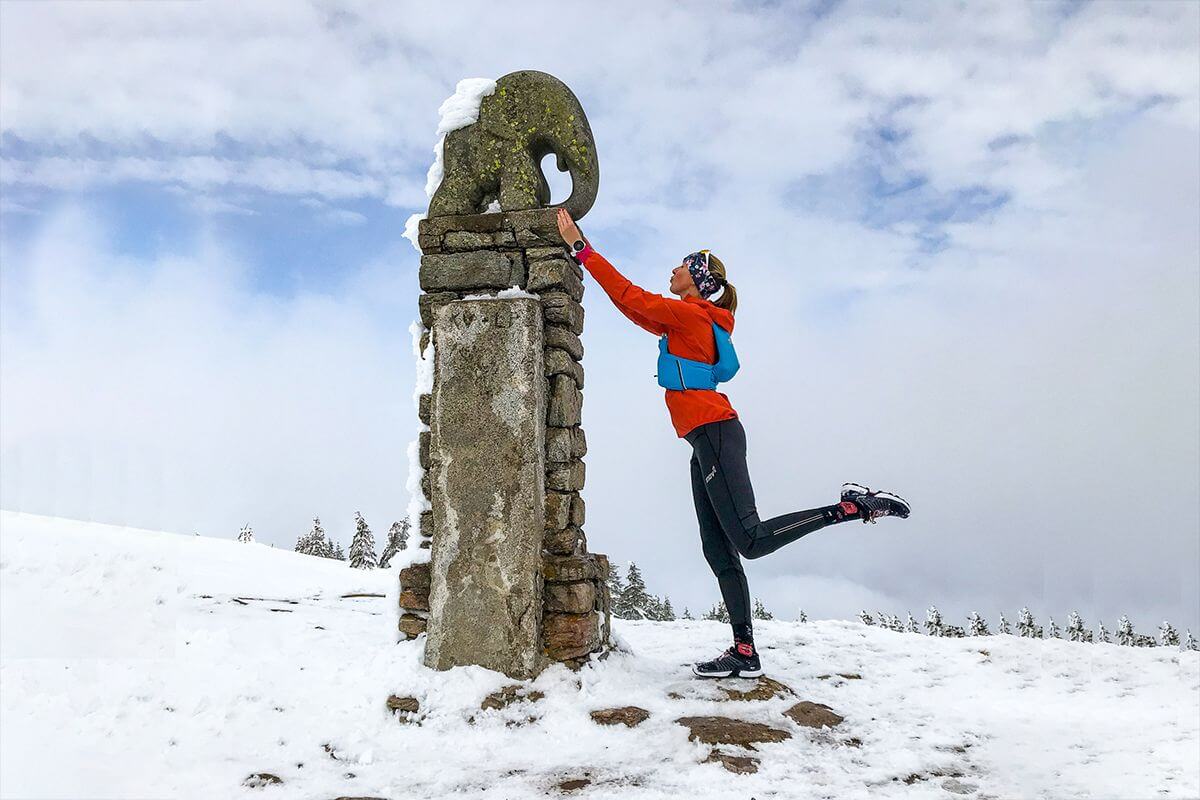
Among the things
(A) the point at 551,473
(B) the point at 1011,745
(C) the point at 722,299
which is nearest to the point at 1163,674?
(B) the point at 1011,745

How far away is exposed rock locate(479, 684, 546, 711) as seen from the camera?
191 inches

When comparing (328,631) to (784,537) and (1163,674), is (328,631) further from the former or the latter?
(1163,674)

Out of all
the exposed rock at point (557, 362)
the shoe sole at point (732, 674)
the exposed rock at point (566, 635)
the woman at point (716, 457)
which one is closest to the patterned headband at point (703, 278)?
the woman at point (716, 457)

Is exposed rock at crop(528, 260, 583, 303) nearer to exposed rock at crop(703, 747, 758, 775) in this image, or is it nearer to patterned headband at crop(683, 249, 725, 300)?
patterned headband at crop(683, 249, 725, 300)

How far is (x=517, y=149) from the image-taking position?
604cm

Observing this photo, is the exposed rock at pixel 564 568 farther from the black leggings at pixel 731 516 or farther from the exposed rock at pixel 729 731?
the exposed rock at pixel 729 731

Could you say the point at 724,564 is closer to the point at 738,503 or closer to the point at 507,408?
the point at 738,503

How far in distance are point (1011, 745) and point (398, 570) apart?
4.08 metres

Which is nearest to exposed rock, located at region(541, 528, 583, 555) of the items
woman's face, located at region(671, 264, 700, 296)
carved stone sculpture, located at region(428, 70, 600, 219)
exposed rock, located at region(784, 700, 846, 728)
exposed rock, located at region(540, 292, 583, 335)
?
exposed rock, located at region(540, 292, 583, 335)

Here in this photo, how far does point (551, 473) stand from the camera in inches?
219

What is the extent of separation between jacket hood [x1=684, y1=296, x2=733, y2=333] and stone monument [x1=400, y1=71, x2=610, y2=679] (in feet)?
3.16

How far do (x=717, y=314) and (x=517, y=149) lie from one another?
6.70 ft

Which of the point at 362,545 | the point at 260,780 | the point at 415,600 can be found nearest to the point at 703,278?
the point at 415,600

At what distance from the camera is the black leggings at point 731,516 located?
5066 mm
